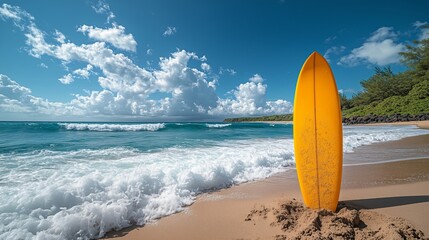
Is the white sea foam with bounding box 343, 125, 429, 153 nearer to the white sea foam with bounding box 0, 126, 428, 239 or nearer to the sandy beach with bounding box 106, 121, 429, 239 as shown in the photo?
the sandy beach with bounding box 106, 121, 429, 239

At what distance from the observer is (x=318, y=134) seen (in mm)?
2459

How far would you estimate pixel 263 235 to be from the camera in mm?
1894

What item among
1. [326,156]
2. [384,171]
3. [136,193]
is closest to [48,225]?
[136,193]

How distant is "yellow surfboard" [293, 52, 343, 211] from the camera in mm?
2365

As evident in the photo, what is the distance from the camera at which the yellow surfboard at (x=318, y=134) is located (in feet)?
7.76

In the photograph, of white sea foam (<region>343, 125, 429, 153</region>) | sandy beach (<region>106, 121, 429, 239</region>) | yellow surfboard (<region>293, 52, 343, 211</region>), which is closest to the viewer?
sandy beach (<region>106, 121, 429, 239</region>)

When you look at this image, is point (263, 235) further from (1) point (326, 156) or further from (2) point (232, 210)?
(1) point (326, 156)

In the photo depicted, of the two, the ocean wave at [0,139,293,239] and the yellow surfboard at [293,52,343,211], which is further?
the yellow surfboard at [293,52,343,211]

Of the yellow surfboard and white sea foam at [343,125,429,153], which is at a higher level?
the yellow surfboard

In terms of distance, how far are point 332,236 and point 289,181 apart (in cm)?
206

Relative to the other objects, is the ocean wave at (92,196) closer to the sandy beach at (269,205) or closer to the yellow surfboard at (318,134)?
the sandy beach at (269,205)

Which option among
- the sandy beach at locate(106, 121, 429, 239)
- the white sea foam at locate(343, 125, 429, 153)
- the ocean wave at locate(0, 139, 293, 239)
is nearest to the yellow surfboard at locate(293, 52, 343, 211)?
the sandy beach at locate(106, 121, 429, 239)

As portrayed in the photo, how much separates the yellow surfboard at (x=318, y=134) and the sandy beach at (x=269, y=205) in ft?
1.30

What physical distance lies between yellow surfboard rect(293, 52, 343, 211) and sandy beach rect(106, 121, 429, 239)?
1.30 ft
